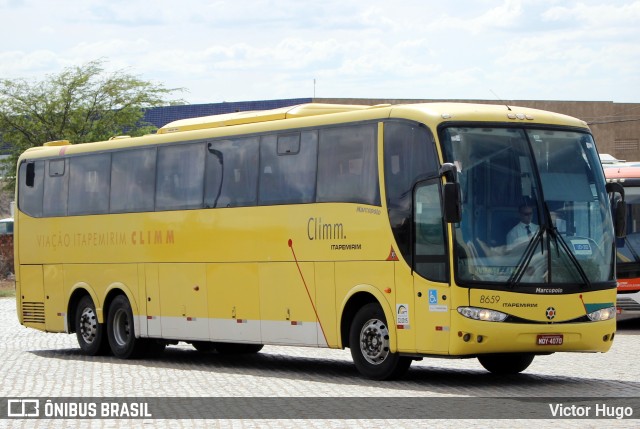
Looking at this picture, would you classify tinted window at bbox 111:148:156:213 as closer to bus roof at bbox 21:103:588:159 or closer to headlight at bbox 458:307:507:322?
bus roof at bbox 21:103:588:159

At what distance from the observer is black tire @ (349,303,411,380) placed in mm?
16641

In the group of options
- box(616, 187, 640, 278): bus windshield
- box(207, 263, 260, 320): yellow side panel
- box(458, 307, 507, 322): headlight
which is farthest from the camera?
box(616, 187, 640, 278): bus windshield

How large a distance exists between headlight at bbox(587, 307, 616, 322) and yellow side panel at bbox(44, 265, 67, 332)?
10851mm

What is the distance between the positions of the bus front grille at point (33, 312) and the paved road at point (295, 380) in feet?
2.98

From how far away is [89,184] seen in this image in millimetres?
23672

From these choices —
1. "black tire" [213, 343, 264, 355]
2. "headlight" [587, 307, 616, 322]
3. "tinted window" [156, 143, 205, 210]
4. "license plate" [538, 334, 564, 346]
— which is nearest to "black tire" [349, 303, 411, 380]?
"license plate" [538, 334, 564, 346]

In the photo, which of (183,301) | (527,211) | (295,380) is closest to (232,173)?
(183,301)

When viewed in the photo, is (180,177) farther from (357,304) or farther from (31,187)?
(31,187)

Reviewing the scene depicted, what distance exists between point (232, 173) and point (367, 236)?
361 centimetres

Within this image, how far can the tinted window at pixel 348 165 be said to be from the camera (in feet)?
56.1

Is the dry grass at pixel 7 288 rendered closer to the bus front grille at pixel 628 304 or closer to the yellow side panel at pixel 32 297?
the yellow side panel at pixel 32 297

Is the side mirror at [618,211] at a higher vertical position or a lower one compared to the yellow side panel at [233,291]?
higher

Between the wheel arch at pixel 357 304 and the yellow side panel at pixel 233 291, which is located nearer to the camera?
the wheel arch at pixel 357 304

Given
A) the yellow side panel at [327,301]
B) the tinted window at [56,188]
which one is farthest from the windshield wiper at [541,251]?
the tinted window at [56,188]
